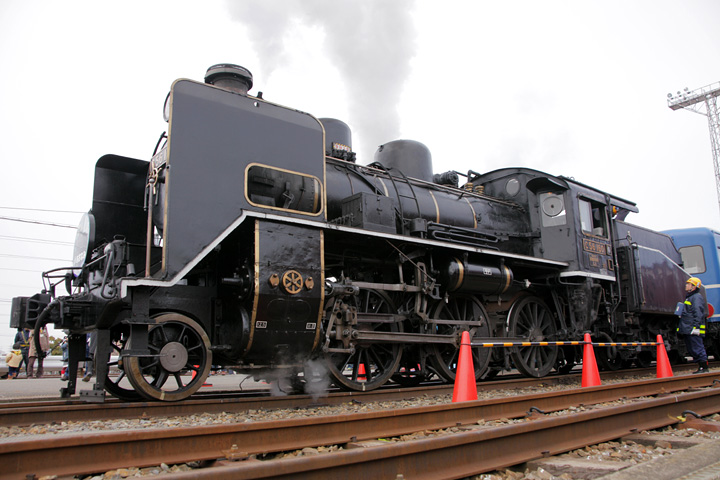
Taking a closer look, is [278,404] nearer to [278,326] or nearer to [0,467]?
[278,326]

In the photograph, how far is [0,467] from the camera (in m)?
2.34

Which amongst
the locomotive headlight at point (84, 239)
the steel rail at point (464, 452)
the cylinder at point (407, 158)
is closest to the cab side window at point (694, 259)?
the cylinder at point (407, 158)

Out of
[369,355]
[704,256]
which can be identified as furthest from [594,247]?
[704,256]

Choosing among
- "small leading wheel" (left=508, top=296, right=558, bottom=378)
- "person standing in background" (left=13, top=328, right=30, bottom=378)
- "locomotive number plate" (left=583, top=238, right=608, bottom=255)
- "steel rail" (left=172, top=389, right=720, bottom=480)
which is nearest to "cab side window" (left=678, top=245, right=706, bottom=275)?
"locomotive number plate" (left=583, top=238, right=608, bottom=255)

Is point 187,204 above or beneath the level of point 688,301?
above

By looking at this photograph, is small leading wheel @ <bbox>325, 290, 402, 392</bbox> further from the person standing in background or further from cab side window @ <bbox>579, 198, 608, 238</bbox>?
the person standing in background

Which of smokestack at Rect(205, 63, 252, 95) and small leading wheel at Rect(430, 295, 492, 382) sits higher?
smokestack at Rect(205, 63, 252, 95)

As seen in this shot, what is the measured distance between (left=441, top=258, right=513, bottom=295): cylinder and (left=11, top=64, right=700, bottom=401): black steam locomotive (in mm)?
20

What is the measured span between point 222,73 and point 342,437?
4045mm

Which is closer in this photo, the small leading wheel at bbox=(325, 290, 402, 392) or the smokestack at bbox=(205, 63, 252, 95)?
the smokestack at bbox=(205, 63, 252, 95)

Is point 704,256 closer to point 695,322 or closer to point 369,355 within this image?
point 695,322

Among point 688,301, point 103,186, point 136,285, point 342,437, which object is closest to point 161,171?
point 136,285

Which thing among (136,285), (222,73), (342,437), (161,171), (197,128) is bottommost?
(342,437)

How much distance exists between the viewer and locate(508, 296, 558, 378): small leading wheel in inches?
309
